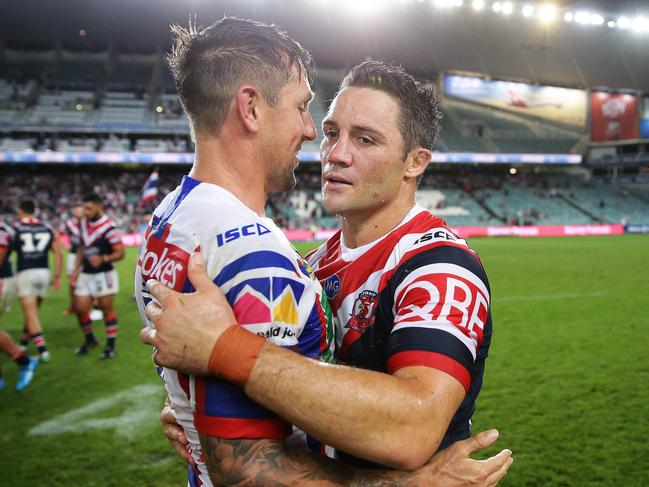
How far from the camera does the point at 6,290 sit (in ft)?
26.3

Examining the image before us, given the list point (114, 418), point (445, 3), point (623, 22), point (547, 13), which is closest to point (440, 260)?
point (114, 418)

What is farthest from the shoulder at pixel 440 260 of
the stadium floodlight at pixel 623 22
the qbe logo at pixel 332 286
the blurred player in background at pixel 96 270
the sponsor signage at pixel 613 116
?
the sponsor signage at pixel 613 116

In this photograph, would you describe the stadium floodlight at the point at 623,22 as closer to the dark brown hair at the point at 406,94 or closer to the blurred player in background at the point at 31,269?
the blurred player in background at the point at 31,269

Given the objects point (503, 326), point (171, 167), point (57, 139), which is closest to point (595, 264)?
point (503, 326)

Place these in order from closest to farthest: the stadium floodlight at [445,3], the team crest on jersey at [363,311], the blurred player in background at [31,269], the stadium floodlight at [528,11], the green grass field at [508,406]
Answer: the team crest on jersey at [363,311]
the green grass field at [508,406]
the blurred player in background at [31,269]
the stadium floodlight at [445,3]
the stadium floodlight at [528,11]

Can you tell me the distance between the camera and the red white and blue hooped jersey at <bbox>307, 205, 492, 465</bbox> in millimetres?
1661

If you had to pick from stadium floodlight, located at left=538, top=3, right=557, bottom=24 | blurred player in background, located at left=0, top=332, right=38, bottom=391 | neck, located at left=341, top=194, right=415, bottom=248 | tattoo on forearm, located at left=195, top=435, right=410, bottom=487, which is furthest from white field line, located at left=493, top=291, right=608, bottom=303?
stadium floodlight, located at left=538, top=3, right=557, bottom=24

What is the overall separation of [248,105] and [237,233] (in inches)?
18.6

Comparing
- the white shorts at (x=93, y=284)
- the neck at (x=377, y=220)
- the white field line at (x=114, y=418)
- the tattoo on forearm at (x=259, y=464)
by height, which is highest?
the neck at (x=377, y=220)

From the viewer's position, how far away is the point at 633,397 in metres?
6.15

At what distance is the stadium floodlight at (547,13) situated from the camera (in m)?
41.3

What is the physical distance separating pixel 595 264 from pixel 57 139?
125ft

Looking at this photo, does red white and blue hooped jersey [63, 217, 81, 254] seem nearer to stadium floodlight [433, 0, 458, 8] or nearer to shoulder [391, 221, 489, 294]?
shoulder [391, 221, 489, 294]

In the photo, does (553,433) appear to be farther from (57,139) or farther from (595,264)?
(57,139)
